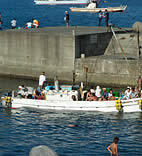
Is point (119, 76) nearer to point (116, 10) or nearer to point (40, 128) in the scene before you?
point (40, 128)

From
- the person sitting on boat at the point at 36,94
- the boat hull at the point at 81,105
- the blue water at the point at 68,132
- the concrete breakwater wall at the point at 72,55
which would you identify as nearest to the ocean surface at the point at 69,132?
the blue water at the point at 68,132

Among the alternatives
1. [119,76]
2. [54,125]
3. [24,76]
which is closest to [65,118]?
[54,125]

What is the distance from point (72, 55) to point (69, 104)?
1137 cm

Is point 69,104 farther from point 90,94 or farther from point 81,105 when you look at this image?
point 90,94

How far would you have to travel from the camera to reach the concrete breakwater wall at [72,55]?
46.7m

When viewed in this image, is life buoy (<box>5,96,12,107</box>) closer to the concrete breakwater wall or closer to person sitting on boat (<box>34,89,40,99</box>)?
person sitting on boat (<box>34,89,40,99</box>)

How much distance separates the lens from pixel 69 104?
38.2 m

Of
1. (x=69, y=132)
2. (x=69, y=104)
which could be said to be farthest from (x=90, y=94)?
(x=69, y=132)

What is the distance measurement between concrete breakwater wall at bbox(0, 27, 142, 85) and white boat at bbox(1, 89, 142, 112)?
8341 mm

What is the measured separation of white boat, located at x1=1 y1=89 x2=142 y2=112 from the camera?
37344 millimetres

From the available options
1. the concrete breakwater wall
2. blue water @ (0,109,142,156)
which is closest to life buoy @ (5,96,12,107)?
blue water @ (0,109,142,156)

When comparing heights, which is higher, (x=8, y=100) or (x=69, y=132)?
(x=8, y=100)

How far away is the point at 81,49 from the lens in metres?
49.5

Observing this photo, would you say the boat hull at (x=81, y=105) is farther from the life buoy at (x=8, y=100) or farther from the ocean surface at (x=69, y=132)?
the life buoy at (x=8, y=100)
